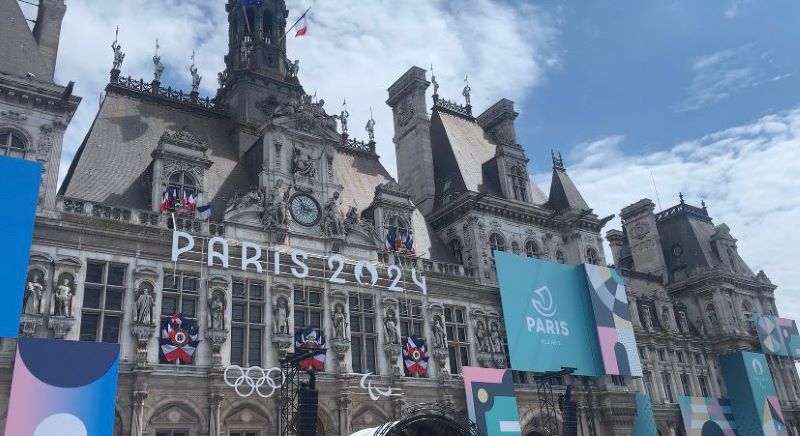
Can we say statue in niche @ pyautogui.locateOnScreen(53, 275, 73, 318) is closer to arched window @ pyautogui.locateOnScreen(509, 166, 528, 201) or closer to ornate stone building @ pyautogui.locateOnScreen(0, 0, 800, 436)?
ornate stone building @ pyautogui.locateOnScreen(0, 0, 800, 436)

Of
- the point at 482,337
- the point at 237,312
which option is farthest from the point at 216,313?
the point at 482,337

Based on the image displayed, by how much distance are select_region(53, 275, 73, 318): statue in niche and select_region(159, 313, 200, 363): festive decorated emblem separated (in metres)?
3.37

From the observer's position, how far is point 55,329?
78.1 feet

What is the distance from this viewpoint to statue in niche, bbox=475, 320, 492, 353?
35.6 meters

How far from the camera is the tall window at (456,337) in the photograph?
34.8 meters

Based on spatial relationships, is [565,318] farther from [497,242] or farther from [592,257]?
[592,257]

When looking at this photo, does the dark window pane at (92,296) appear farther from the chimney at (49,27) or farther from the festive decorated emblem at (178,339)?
the chimney at (49,27)

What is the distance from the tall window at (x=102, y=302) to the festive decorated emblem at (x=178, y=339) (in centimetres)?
167

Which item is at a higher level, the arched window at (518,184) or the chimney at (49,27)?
the chimney at (49,27)

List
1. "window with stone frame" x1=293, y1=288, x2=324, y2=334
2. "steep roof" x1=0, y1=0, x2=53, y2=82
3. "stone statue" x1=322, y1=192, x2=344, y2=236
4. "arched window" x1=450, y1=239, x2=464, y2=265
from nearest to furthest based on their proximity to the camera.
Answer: "steep roof" x1=0, y1=0, x2=53, y2=82 < "window with stone frame" x1=293, y1=288, x2=324, y2=334 < "stone statue" x1=322, y1=192, x2=344, y2=236 < "arched window" x1=450, y1=239, x2=464, y2=265

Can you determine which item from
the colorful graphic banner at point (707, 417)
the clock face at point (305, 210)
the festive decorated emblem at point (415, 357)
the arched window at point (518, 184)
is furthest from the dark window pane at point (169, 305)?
the colorful graphic banner at point (707, 417)

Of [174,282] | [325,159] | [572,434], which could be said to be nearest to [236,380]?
[174,282]

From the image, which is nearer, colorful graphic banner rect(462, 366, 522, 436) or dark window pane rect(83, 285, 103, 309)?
dark window pane rect(83, 285, 103, 309)

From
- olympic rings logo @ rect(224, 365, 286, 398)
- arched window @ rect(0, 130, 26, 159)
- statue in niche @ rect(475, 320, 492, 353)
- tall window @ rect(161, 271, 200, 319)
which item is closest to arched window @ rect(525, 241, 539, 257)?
statue in niche @ rect(475, 320, 492, 353)
